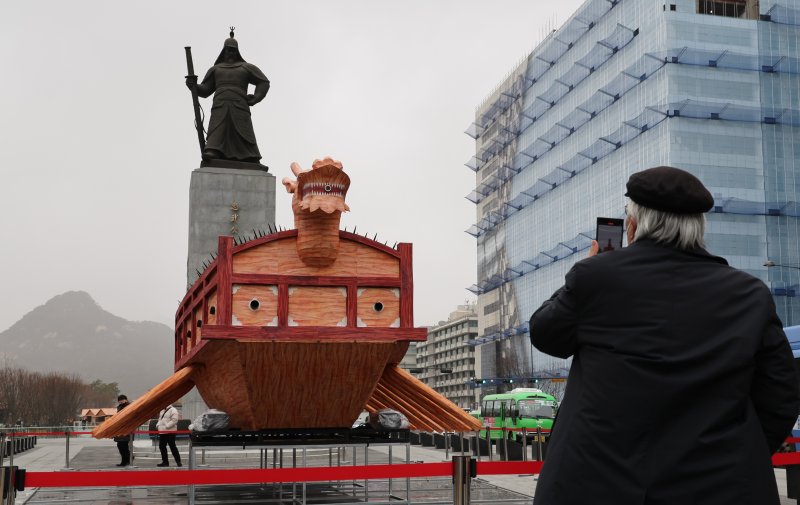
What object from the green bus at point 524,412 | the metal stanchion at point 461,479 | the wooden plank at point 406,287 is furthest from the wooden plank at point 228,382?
the green bus at point 524,412

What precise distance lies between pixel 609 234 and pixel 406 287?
7752 mm

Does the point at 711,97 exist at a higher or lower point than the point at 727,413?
higher

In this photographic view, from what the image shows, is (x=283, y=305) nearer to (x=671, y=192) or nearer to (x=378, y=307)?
(x=378, y=307)

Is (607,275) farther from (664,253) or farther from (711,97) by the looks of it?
(711,97)

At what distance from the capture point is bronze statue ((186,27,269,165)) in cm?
2244

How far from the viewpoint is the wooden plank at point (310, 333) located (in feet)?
34.5

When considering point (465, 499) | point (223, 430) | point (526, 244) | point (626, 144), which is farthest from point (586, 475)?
point (526, 244)

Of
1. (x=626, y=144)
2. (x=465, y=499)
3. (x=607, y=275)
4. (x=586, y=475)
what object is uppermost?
(x=626, y=144)

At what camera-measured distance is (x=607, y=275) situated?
9.98 ft

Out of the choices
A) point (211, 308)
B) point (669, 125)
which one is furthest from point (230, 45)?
point (669, 125)

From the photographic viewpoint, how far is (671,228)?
123 inches

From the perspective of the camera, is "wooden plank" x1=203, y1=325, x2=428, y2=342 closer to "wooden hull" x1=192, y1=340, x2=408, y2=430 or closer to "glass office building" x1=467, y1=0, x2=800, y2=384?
"wooden hull" x1=192, y1=340, x2=408, y2=430

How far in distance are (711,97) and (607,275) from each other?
57292mm

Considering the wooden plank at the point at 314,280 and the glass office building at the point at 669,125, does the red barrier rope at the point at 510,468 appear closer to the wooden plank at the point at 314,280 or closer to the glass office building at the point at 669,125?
the wooden plank at the point at 314,280
